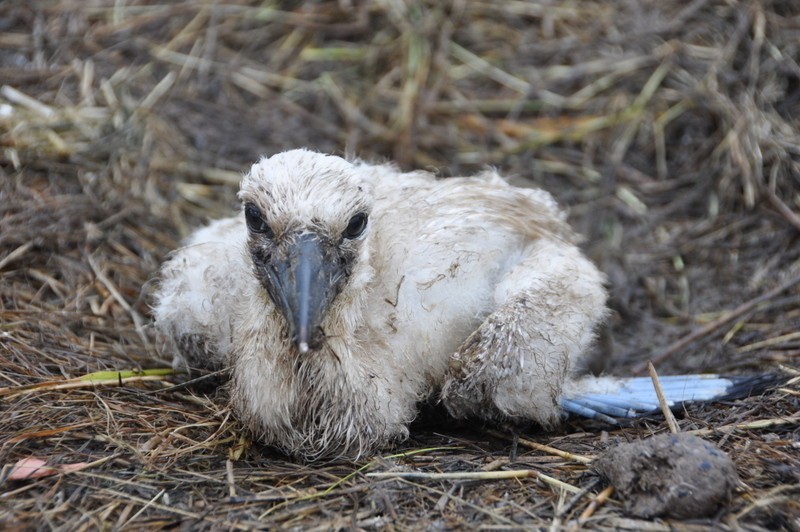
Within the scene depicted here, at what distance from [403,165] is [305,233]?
2756 mm

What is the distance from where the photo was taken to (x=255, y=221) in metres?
3.00

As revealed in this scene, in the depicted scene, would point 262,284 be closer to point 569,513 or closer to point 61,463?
point 61,463

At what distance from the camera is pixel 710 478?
257cm

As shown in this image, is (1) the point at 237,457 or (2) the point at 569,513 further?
(1) the point at 237,457

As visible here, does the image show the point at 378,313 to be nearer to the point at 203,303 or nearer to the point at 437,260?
the point at 437,260

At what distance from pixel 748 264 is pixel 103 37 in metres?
4.48

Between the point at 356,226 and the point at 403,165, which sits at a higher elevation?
the point at 356,226

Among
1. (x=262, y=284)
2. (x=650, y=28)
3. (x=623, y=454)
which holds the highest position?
(x=650, y=28)

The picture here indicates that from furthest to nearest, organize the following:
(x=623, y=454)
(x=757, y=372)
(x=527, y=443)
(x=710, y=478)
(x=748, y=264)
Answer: (x=748, y=264) < (x=757, y=372) < (x=527, y=443) < (x=623, y=454) < (x=710, y=478)

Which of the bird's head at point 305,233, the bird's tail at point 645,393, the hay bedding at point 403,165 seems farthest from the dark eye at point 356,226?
the bird's tail at point 645,393

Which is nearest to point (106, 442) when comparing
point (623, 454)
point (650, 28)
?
point (623, 454)

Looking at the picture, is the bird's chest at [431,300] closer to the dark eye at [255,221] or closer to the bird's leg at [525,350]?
the bird's leg at [525,350]

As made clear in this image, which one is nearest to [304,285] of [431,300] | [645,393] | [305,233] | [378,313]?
[305,233]

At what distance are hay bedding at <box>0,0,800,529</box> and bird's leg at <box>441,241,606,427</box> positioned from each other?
0.17m
